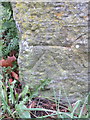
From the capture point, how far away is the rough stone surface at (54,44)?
1338 millimetres

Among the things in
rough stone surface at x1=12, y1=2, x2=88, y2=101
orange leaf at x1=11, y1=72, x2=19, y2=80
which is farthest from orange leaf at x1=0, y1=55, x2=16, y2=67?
rough stone surface at x1=12, y1=2, x2=88, y2=101

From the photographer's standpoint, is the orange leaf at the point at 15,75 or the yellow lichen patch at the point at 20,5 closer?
the yellow lichen patch at the point at 20,5

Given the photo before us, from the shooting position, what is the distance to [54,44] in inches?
56.0

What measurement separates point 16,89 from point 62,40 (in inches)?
21.4

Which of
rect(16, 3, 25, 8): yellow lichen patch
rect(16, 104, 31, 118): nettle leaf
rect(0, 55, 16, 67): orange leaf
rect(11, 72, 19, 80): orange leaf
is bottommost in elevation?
rect(16, 104, 31, 118): nettle leaf

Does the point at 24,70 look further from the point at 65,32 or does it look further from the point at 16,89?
the point at 65,32

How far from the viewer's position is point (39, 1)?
52.4 inches

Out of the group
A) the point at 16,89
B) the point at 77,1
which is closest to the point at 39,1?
the point at 77,1

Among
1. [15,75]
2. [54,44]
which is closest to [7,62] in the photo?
[15,75]

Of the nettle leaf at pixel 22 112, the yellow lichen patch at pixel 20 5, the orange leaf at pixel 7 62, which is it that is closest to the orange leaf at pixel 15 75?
the orange leaf at pixel 7 62

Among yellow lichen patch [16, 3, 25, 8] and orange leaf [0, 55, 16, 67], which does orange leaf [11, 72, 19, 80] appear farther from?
yellow lichen patch [16, 3, 25, 8]

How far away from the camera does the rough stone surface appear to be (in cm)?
134

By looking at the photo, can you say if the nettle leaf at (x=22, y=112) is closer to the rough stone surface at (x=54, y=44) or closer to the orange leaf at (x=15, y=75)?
the rough stone surface at (x=54, y=44)

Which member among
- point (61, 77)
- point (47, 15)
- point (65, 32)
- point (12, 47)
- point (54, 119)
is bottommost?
point (54, 119)
